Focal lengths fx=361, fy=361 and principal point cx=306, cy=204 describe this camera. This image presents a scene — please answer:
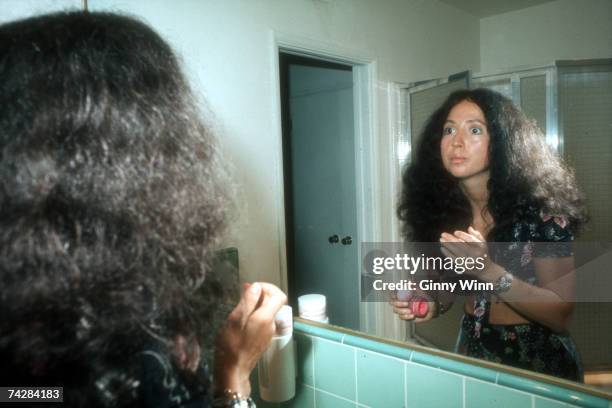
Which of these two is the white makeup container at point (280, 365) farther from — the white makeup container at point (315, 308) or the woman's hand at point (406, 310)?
the woman's hand at point (406, 310)

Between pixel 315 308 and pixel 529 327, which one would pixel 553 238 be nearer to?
pixel 529 327

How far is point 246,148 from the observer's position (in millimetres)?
854

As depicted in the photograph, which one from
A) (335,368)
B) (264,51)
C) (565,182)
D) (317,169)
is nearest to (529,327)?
(565,182)

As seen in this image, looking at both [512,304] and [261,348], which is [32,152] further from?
[512,304]

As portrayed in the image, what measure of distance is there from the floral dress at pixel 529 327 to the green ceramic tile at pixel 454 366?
5 centimetres

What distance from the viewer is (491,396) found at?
47cm

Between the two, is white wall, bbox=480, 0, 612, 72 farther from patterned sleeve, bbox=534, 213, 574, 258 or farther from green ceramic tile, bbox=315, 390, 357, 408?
green ceramic tile, bbox=315, 390, 357, 408

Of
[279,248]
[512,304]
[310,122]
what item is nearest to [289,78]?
[310,122]

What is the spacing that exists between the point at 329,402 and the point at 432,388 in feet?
0.67

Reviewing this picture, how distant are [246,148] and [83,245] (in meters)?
0.62

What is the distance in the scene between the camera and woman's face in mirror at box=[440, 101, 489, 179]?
0.53m

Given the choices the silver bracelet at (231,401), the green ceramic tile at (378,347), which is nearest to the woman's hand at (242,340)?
the silver bracelet at (231,401)

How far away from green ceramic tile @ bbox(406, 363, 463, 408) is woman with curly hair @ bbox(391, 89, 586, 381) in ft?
0.19

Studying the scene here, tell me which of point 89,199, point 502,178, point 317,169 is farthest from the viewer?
point 317,169
